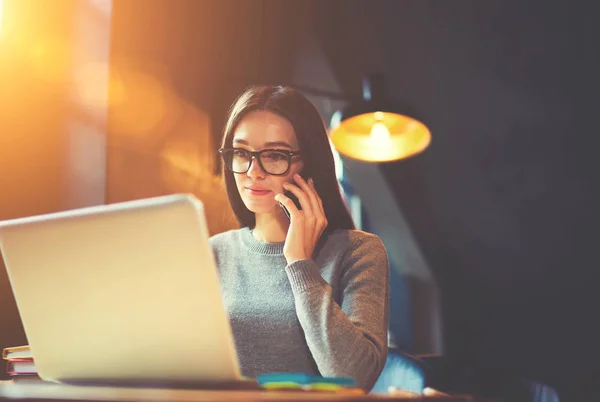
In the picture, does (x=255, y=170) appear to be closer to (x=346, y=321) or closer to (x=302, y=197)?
(x=302, y=197)

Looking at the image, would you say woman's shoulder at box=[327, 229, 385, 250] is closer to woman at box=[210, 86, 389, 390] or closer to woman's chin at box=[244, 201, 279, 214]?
woman at box=[210, 86, 389, 390]

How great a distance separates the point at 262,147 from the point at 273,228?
21cm

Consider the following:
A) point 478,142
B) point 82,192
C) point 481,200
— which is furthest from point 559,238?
point 82,192

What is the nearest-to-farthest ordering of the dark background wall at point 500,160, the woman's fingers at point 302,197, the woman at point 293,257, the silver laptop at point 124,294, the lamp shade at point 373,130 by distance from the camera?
the silver laptop at point 124,294, the woman at point 293,257, the woman's fingers at point 302,197, the lamp shade at point 373,130, the dark background wall at point 500,160

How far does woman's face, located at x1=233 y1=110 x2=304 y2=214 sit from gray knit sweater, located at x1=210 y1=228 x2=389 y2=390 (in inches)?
4.6

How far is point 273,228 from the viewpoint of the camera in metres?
1.48

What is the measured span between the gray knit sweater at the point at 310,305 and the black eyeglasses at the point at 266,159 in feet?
0.61

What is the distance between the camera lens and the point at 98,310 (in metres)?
0.72

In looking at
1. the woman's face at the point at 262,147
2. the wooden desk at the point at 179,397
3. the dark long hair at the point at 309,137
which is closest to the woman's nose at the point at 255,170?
the woman's face at the point at 262,147

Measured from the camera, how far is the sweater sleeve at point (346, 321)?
1086mm

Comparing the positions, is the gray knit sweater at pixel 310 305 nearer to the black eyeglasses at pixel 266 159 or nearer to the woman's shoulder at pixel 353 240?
the woman's shoulder at pixel 353 240

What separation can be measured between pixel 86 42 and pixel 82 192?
456 mm

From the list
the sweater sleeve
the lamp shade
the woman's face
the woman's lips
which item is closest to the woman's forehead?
the woman's face

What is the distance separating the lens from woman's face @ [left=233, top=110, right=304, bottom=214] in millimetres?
1406
